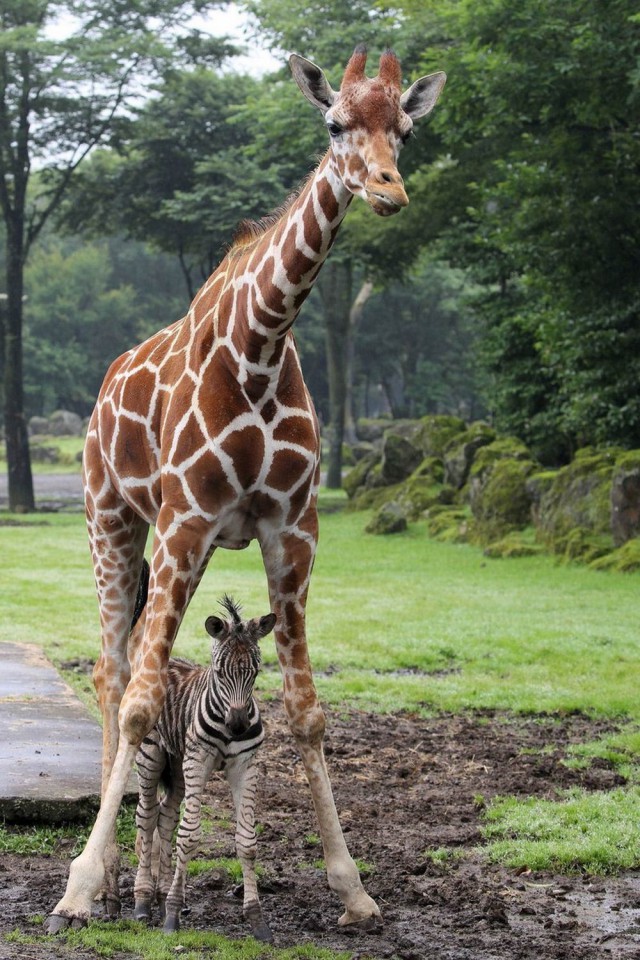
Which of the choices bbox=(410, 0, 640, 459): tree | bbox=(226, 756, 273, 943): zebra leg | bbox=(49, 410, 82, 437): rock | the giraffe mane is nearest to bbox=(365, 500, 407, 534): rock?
bbox=(410, 0, 640, 459): tree

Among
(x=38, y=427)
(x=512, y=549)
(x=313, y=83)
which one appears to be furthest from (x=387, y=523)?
(x=38, y=427)

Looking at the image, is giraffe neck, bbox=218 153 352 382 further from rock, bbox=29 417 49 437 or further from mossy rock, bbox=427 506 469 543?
rock, bbox=29 417 49 437

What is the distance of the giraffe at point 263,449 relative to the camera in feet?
16.2

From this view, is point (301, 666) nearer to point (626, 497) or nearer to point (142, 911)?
point (142, 911)

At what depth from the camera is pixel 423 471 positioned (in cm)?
2691

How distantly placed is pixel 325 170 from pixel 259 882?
317 cm

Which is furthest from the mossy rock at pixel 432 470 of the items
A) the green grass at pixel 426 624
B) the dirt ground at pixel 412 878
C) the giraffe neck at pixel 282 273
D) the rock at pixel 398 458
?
the giraffe neck at pixel 282 273

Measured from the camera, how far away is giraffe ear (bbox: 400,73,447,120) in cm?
513

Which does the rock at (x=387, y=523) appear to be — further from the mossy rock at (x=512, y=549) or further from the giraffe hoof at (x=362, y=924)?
the giraffe hoof at (x=362, y=924)

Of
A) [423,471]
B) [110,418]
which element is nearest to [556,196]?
[423,471]

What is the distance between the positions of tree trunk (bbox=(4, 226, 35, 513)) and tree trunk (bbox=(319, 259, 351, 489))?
9.20 metres

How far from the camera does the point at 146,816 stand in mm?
5469

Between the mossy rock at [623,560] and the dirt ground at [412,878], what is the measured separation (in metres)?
8.15

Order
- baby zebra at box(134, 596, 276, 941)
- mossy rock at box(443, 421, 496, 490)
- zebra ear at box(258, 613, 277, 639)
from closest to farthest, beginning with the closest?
baby zebra at box(134, 596, 276, 941) → zebra ear at box(258, 613, 277, 639) → mossy rock at box(443, 421, 496, 490)
